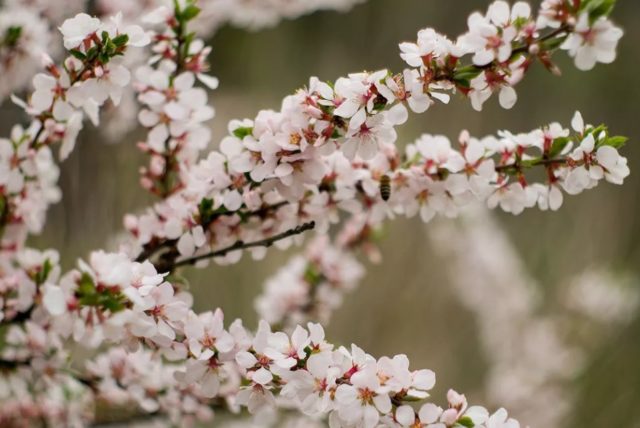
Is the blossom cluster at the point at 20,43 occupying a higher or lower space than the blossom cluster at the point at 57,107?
higher

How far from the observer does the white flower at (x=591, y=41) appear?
56 cm

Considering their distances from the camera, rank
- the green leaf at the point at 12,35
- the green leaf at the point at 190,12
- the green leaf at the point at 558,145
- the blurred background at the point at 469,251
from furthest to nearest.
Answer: the blurred background at the point at 469,251
the green leaf at the point at 12,35
the green leaf at the point at 190,12
the green leaf at the point at 558,145

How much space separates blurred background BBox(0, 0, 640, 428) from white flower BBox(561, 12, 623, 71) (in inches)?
37.0

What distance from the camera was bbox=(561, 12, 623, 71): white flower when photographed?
0.56 m

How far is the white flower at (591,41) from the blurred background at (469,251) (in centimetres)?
94

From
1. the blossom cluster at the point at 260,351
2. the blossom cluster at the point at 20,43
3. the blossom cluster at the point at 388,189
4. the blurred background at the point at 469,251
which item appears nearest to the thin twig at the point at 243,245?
the blossom cluster at the point at 388,189

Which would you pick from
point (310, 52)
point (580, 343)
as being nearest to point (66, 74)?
point (580, 343)

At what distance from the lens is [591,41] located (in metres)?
0.57

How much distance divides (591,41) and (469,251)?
1.54 meters

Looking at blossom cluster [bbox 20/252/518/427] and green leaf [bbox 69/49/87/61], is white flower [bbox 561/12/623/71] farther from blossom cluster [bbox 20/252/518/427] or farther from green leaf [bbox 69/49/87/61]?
green leaf [bbox 69/49/87/61]

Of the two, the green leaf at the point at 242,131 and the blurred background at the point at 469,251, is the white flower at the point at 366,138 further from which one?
the blurred background at the point at 469,251

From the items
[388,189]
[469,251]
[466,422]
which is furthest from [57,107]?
[469,251]

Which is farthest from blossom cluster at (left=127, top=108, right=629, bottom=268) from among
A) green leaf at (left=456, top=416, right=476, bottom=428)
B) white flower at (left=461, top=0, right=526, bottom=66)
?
green leaf at (left=456, top=416, right=476, bottom=428)

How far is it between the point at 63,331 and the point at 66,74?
0.23 m
